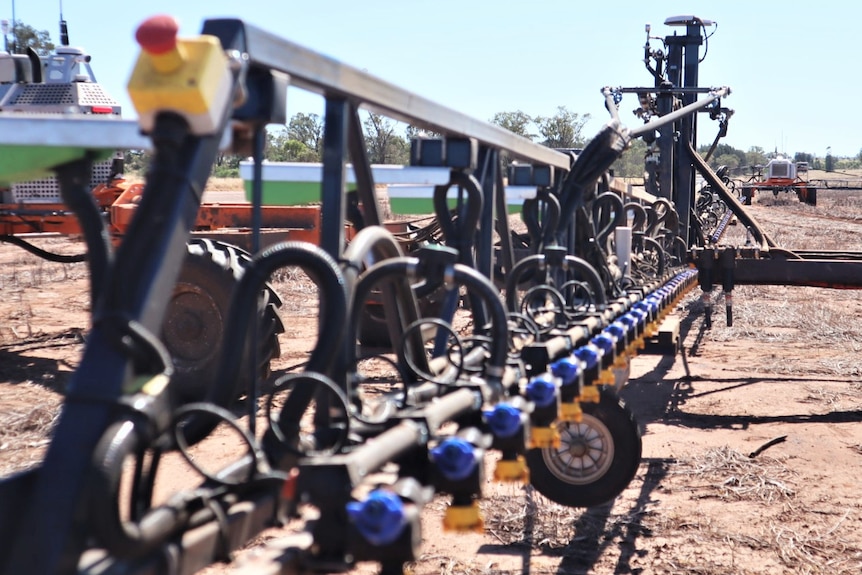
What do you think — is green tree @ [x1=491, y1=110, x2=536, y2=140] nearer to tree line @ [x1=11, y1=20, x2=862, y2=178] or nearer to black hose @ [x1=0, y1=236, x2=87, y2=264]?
tree line @ [x1=11, y1=20, x2=862, y2=178]

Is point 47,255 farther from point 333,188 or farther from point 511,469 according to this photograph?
point 511,469

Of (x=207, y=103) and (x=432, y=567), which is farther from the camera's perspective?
(x=432, y=567)

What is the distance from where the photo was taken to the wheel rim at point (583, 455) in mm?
6258

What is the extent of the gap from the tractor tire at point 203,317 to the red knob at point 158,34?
21.3 feet

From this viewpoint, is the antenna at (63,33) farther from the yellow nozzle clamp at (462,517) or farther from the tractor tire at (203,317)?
the yellow nozzle clamp at (462,517)

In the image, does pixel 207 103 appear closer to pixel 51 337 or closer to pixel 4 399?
pixel 4 399

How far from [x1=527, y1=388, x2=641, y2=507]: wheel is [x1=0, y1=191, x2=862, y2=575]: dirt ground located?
0.61 ft

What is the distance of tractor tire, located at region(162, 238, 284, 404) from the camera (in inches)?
341

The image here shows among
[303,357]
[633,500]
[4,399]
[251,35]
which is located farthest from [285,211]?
[251,35]

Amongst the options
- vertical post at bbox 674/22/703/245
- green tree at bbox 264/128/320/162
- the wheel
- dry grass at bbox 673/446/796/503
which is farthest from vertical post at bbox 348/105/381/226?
green tree at bbox 264/128/320/162

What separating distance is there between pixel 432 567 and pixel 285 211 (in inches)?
253

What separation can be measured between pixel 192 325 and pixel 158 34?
692 cm

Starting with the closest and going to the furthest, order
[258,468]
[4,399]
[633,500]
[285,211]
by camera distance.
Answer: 1. [258,468]
2. [633,500]
3. [4,399]
4. [285,211]

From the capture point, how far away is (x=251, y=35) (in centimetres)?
259
